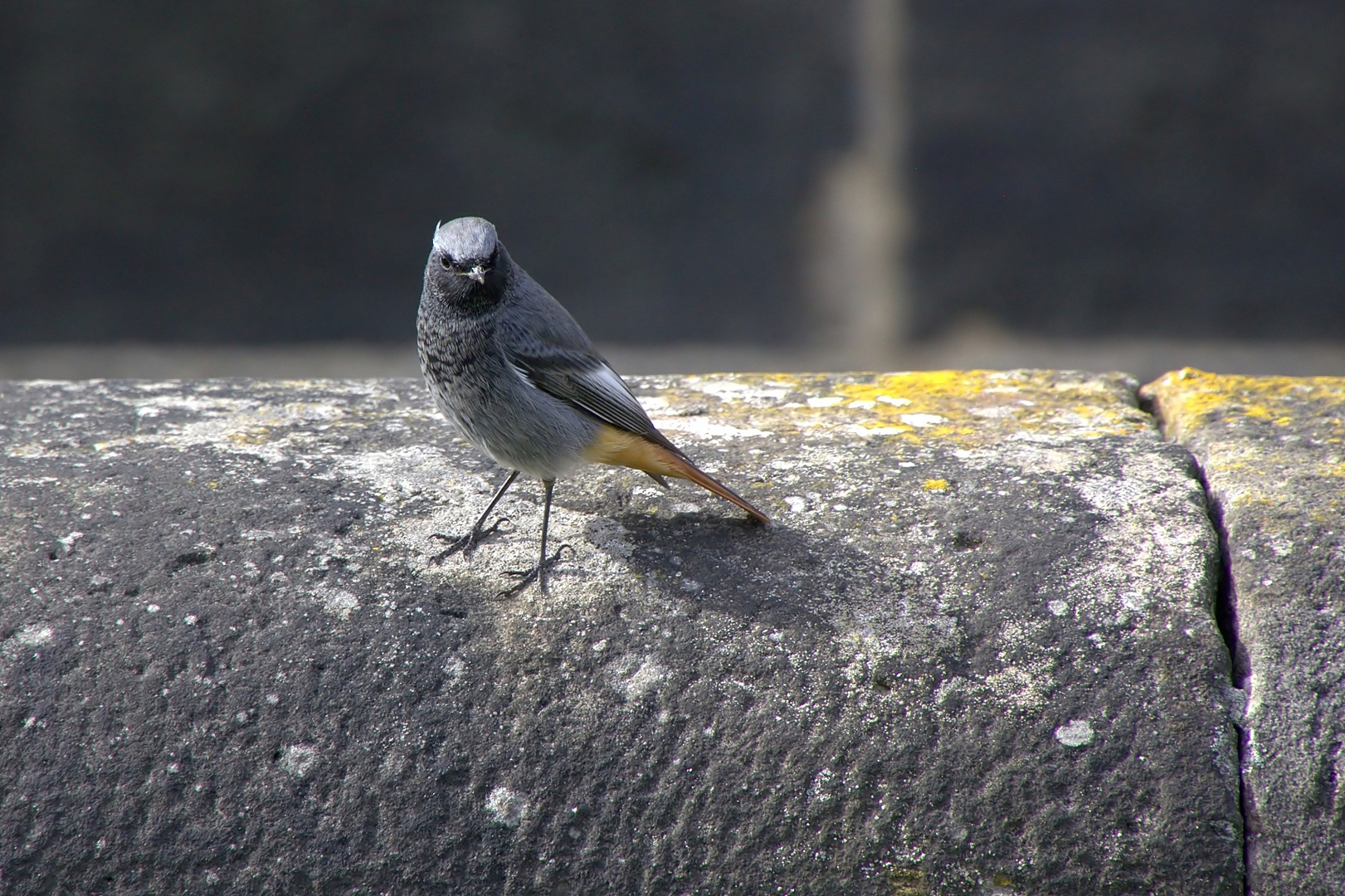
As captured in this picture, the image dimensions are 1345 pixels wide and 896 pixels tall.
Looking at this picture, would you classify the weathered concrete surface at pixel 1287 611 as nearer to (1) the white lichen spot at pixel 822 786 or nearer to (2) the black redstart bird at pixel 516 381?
(1) the white lichen spot at pixel 822 786

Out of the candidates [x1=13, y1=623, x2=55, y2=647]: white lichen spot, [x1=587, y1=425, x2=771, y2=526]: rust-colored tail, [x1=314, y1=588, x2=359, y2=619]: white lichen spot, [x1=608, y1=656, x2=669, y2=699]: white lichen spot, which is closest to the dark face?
[x1=587, y1=425, x2=771, y2=526]: rust-colored tail

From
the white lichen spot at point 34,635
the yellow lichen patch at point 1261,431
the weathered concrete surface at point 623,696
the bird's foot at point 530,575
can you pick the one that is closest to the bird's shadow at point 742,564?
the weathered concrete surface at point 623,696

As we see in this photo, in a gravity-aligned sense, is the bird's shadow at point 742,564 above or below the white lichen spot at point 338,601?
above

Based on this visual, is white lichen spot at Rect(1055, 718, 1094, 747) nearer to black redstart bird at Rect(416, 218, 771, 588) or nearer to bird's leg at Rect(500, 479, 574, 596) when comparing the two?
black redstart bird at Rect(416, 218, 771, 588)

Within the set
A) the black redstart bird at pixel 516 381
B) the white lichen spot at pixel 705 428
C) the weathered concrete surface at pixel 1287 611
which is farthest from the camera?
the white lichen spot at pixel 705 428

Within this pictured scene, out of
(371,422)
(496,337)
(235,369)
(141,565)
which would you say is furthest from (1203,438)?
(235,369)

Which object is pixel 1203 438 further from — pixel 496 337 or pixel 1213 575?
pixel 496 337

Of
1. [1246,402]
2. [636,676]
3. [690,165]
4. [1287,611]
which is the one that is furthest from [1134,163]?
[636,676]
